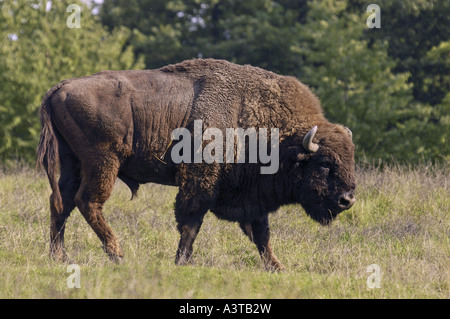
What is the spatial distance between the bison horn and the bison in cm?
1

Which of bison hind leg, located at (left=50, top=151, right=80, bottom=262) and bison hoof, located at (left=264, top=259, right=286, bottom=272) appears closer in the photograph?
bison hoof, located at (left=264, top=259, right=286, bottom=272)

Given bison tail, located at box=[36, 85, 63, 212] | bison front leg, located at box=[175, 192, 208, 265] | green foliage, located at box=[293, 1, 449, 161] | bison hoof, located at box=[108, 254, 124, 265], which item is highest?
bison tail, located at box=[36, 85, 63, 212]

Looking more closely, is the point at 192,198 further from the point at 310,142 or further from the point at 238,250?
the point at 310,142

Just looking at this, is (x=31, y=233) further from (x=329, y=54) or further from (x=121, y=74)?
Result: (x=329, y=54)

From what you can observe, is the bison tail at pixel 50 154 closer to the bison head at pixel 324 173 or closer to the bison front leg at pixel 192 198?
the bison front leg at pixel 192 198

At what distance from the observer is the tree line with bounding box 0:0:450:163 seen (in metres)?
18.4

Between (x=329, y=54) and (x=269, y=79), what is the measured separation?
12475 millimetres

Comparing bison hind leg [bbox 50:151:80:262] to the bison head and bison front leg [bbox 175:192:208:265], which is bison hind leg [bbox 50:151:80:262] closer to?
bison front leg [bbox 175:192:208:265]

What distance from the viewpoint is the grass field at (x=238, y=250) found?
205 inches

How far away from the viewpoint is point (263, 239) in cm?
708

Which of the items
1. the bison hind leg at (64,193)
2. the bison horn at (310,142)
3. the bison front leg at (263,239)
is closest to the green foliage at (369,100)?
the bison front leg at (263,239)

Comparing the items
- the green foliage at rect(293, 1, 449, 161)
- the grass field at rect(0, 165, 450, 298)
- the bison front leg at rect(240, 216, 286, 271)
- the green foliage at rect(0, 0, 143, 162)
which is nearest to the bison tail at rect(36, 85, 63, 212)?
the grass field at rect(0, 165, 450, 298)

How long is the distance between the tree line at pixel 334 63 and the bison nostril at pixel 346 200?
10.2 metres
